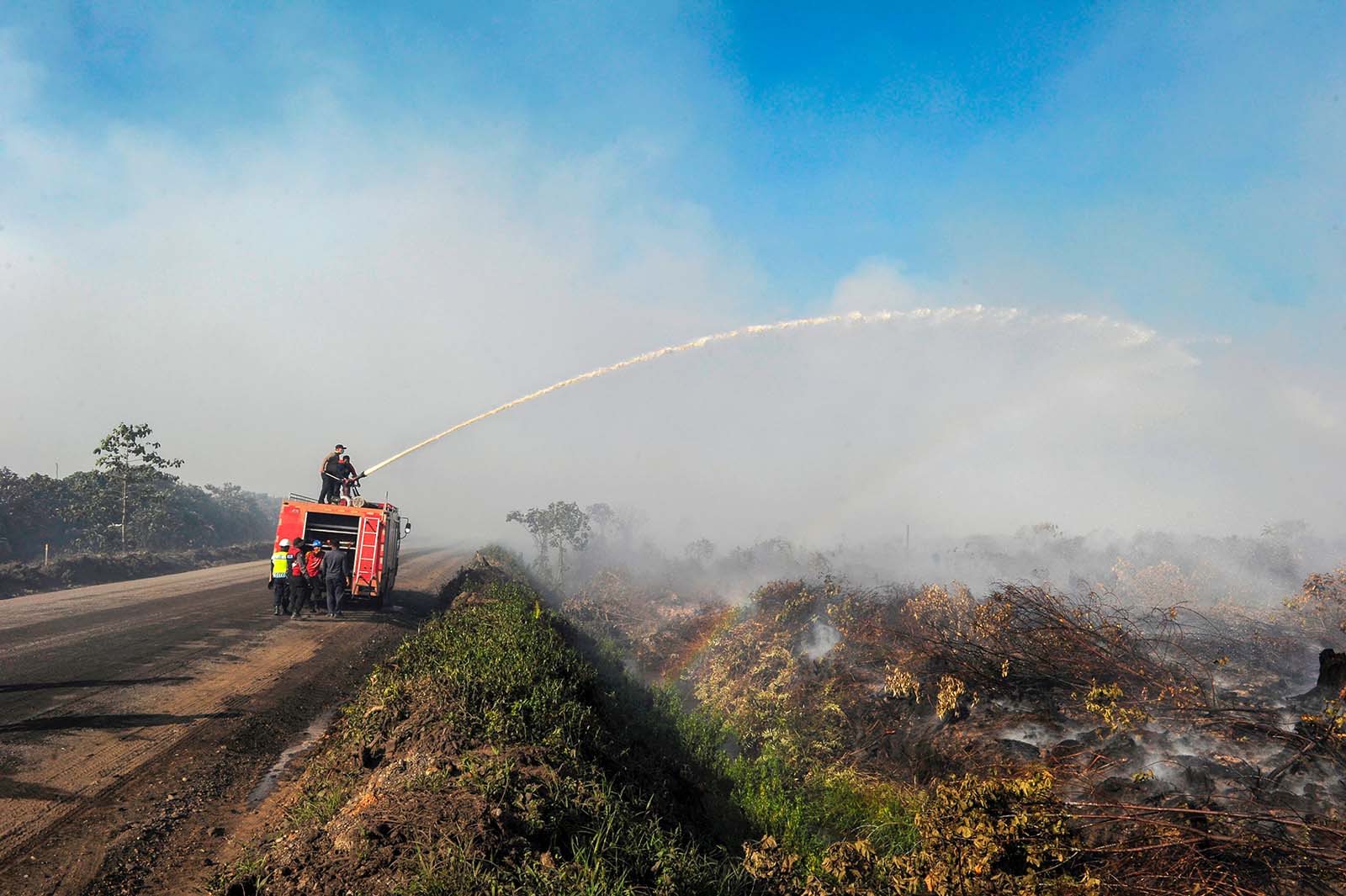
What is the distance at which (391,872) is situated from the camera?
3.96 m

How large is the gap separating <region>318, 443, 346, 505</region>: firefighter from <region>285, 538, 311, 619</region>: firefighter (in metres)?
1.37

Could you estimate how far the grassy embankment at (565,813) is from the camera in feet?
13.8

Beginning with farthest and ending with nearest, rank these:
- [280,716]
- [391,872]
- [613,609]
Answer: [613,609], [280,716], [391,872]

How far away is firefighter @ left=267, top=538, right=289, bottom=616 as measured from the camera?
15750 mm

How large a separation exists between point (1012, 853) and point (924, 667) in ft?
17.7

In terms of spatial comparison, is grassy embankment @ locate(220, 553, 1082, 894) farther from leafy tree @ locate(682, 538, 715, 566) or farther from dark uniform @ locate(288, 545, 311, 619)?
leafy tree @ locate(682, 538, 715, 566)

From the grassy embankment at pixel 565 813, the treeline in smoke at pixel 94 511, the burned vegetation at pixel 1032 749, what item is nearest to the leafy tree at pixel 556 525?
the treeline in smoke at pixel 94 511

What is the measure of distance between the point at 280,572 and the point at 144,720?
8.43 m

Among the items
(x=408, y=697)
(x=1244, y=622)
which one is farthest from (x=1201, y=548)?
(x=408, y=697)

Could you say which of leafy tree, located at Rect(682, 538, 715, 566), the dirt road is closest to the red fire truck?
the dirt road

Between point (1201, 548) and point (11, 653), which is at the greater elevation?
point (1201, 548)

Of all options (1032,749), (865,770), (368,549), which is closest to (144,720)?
(368,549)

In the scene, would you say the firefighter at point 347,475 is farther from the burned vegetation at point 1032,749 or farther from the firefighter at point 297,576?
the burned vegetation at point 1032,749

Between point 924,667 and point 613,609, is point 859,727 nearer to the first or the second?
point 924,667
